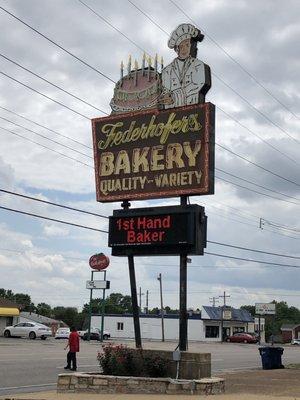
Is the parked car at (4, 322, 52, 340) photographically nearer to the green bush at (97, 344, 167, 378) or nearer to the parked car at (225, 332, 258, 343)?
the parked car at (225, 332, 258, 343)

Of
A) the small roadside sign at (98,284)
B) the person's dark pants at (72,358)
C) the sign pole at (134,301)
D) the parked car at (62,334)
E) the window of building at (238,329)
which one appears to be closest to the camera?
the sign pole at (134,301)

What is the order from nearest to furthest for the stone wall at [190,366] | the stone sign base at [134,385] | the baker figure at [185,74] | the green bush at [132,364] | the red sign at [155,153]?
1. the stone sign base at [134,385]
2. the stone wall at [190,366]
3. the green bush at [132,364]
4. the red sign at [155,153]
5. the baker figure at [185,74]

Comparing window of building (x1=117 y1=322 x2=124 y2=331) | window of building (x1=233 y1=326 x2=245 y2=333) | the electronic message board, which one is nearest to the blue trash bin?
the electronic message board

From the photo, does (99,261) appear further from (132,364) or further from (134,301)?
(132,364)

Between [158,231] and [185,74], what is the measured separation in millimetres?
4283

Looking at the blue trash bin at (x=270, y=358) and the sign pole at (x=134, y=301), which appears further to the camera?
the blue trash bin at (x=270, y=358)

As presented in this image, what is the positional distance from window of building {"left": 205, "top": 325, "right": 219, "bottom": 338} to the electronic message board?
254 feet

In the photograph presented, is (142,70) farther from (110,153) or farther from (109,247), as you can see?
(109,247)

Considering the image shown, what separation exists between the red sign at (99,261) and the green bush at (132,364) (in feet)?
123

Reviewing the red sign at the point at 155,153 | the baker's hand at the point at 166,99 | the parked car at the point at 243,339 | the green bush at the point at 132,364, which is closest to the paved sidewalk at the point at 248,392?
the green bush at the point at 132,364

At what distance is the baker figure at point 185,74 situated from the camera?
53.6ft

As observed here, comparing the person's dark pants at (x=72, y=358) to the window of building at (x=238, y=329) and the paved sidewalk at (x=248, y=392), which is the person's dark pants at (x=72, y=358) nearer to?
the paved sidewalk at (x=248, y=392)

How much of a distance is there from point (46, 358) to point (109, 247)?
11205mm

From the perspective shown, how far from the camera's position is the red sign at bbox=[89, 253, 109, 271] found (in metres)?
52.8
